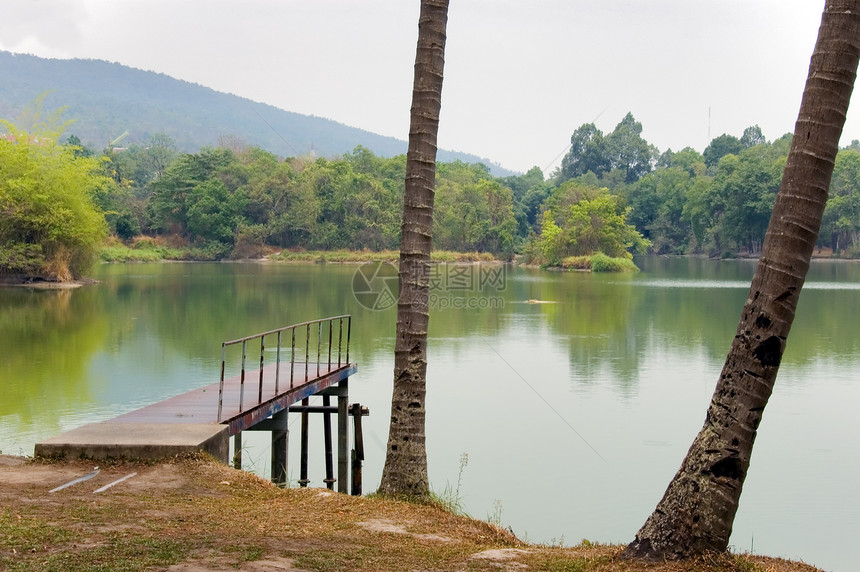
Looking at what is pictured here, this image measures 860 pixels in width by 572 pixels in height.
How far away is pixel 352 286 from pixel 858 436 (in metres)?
34.6

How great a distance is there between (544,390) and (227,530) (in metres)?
12.9

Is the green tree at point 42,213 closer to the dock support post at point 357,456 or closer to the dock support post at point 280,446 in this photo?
the dock support post at point 280,446

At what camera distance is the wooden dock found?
308 inches

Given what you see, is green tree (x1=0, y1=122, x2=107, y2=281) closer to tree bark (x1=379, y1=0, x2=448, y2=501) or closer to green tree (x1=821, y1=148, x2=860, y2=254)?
tree bark (x1=379, y1=0, x2=448, y2=501)

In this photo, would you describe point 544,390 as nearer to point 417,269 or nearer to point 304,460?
point 304,460

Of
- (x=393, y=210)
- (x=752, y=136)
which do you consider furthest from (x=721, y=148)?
(x=393, y=210)

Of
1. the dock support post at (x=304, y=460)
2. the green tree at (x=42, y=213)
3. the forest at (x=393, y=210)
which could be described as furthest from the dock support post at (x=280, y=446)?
the forest at (x=393, y=210)

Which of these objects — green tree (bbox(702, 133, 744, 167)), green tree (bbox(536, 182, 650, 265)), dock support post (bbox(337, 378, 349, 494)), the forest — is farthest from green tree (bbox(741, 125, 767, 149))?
dock support post (bbox(337, 378, 349, 494))

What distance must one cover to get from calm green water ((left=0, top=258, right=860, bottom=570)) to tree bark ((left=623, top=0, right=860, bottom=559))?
4.55 meters

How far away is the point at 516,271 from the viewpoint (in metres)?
67.0

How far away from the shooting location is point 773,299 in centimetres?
544

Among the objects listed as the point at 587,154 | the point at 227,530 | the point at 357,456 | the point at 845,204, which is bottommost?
the point at 357,456

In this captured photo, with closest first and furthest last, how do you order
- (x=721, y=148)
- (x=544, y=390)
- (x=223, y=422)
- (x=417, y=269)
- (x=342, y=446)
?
(x=417, y=269), (x=223, y=422), (x=342, y=446), (x=544, y=390), (x=721, y=148)

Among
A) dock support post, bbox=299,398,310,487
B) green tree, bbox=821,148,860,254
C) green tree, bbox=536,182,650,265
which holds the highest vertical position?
green tree, bbox=821,148,860,254
